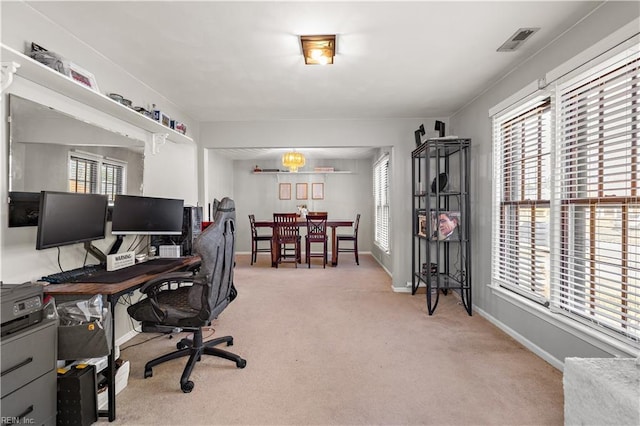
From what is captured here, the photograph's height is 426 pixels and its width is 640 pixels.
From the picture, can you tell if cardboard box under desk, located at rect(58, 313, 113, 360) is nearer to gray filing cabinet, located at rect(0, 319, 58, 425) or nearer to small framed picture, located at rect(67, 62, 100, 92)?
gray filing cabinet, located at rect(0, 319, 58, 425)

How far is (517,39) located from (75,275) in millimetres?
3353

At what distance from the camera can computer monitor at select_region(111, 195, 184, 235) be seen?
7.93 feet

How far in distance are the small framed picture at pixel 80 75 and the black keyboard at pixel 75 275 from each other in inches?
47.4

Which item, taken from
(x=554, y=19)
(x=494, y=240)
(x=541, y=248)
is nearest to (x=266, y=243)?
(x=494, y=240)

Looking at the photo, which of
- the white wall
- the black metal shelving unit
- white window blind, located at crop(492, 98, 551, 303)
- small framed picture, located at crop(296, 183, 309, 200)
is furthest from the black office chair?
small framed picture, located at crop(296, 183, 309, 200)

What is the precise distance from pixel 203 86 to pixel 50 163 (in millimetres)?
1505

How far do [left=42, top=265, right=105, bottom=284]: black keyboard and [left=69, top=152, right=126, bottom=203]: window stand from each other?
0.54m

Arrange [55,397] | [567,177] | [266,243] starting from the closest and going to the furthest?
[55,397], [567,177], [266,243]

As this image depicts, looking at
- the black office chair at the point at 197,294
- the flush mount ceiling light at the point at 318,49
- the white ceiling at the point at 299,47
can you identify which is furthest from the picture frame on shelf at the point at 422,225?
the black office chair at the point at 197,294

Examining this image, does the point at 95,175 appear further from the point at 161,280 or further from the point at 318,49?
the point at 318,49

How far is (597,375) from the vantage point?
1.25 meters

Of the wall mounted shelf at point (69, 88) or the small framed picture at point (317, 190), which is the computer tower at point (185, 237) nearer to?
the wall mounted shelf at point (69, 88)

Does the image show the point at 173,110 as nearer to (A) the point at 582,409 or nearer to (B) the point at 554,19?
(B) the point at 554,19

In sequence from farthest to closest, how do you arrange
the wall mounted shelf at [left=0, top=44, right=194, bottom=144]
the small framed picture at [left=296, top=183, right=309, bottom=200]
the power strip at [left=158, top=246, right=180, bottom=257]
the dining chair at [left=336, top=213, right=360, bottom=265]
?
the small framed picture at [left=296, top=183, right=309, bottom=200], the dining chair at [left=336, top=213, right=360, bottom=265], the power strip at [left=158, top=246, right=180, bottom=257], the wall mounted shelf at [left=0, top=44, right=194, bottom=144]
